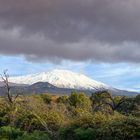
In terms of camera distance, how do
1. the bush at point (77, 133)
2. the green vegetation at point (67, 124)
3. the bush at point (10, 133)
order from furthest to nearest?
1. the bush at point (10, 133)
2. the bush at point (77, 133)
3. the green vegetation at point (67, 124)

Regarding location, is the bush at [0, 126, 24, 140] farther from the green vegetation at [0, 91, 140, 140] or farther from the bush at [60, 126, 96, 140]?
the bush at [60, 126, 96, 140]

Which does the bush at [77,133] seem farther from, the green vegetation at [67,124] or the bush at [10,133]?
the bush at [10,133]

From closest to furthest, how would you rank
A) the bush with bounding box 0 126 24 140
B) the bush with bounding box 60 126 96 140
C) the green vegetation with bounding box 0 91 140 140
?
the green vegetation with bounding box 0 91 140 140 → the bush with bounding box 60 126 96 140 → the bush with bounding box 0 126 24 140

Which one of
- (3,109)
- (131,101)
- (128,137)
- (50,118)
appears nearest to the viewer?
(128,137)

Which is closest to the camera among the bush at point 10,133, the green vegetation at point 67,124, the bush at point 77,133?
the green vegetation at point 67,124

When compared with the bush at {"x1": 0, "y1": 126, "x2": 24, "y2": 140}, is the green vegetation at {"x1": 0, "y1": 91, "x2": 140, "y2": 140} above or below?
above

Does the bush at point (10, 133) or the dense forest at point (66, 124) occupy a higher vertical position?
the dense forest at point (66, 124)

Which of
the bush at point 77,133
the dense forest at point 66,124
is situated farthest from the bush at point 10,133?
the bush at point 77,133

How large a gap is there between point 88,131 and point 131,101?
27.3 metres

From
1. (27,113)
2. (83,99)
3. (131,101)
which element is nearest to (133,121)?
(27,113)

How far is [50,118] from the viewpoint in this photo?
38656 mm

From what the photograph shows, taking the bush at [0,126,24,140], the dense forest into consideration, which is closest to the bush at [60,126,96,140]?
the dense forest

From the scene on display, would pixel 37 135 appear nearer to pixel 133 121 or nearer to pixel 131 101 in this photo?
pixel 133 121

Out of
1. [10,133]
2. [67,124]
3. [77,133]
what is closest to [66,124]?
[67,124]
